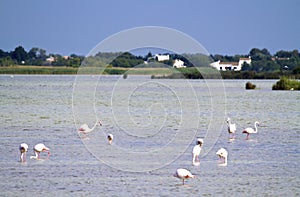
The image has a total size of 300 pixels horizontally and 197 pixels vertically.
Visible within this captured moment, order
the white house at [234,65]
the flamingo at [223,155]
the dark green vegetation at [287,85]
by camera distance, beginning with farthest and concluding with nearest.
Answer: the white house at [234,65] < the dark green vegetation at [287,85] < the flamingo at [223,155]

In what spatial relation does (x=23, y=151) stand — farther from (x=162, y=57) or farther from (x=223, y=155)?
(x=162, y=57)

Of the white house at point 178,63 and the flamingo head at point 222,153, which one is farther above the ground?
the white house at point 178,63

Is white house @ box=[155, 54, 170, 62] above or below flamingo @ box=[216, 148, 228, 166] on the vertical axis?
above

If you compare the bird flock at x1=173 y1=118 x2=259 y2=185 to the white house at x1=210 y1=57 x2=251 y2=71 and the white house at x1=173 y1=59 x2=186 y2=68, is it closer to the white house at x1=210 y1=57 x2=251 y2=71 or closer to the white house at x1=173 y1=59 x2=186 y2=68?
the white house at x1=173 y1=59 x2=186 y2=68

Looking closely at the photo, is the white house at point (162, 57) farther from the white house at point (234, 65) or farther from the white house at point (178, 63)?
the white house at point (234, 65)

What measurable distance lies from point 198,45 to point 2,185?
687cm

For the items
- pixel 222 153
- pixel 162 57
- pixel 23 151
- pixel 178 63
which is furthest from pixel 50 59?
pixel 222 153

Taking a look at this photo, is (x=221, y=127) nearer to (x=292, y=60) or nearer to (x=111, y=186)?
(x=111, y=186)

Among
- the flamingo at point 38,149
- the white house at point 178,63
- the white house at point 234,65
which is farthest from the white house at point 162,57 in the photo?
the white house at point 234,65

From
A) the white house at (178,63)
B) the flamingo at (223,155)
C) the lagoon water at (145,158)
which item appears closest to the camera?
the lagoon water at (145,158)

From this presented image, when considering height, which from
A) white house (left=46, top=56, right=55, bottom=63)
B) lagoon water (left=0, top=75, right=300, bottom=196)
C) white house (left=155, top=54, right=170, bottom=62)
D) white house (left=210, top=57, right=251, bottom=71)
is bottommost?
lagoon water (left=0, top=75, right=300, bottom=196)

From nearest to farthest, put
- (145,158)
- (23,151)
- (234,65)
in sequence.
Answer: (23,151) → (145,158) → (234,65)

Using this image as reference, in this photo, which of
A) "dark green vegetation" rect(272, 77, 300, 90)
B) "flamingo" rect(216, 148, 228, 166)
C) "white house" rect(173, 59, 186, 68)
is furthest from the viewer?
"dark green vegetation" rect(272, 77, 300, 90)

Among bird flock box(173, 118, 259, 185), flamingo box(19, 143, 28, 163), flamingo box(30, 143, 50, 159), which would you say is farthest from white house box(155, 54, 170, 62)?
flamingo box(19, 143, 28, 163)
